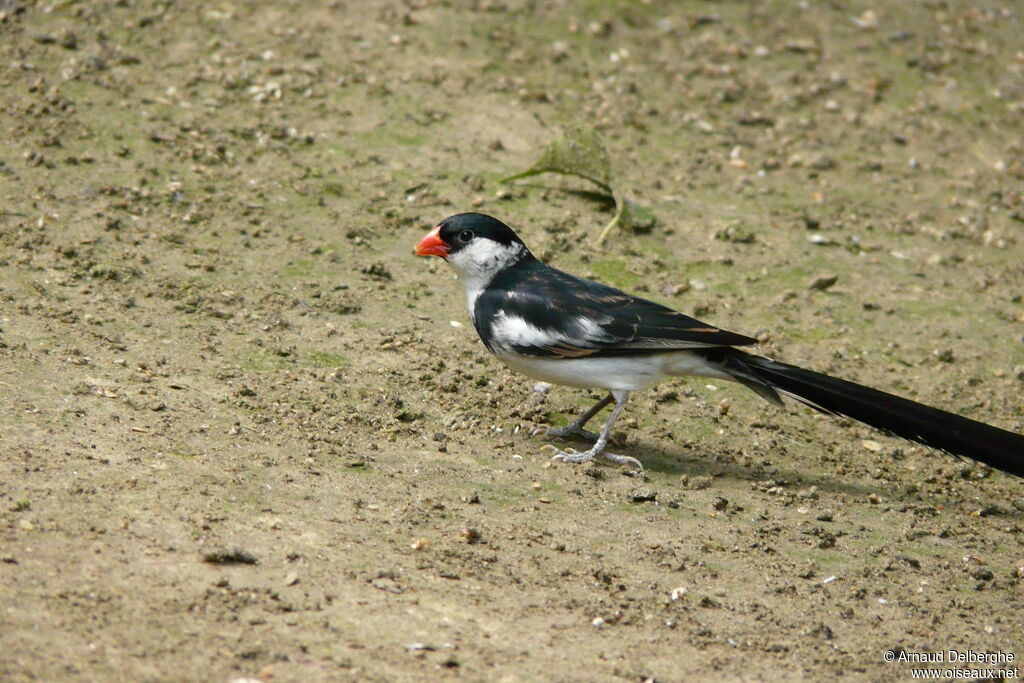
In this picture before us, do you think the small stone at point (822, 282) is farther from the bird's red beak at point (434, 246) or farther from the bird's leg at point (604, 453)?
the bird's red beak at point (434, 246)

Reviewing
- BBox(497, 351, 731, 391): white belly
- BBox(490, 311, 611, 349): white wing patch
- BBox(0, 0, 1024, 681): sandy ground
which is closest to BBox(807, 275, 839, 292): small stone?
BBox(0, 0, 1024, 681): sandy ground

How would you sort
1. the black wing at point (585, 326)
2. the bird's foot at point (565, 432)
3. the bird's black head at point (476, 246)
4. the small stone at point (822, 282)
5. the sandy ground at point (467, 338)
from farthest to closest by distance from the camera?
1. the small stone at point (822, 282)
2. the bird's black head at point (476, 246)
3. the bird's foot at point (565, 432)
4. the black wing at point (585, 326)
5. the sandy ground at point (467, 338)

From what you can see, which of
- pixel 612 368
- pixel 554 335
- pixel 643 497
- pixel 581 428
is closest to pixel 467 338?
pixel 581 428

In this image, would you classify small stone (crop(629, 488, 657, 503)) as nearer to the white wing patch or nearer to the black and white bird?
the black and white bird

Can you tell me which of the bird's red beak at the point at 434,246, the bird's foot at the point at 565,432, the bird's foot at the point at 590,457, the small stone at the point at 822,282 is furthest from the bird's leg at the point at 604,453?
the small stone at the point at 822,282

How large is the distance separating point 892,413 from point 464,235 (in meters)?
2.27

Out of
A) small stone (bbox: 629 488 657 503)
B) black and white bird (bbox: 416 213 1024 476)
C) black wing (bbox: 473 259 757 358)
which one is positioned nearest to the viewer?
small stone (bbox: 629 488 657 503)

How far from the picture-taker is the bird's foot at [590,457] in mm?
5414

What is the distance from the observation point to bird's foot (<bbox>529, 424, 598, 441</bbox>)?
5742mm

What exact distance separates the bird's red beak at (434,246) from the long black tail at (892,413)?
1.54 m

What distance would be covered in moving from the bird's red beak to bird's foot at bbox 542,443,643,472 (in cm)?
119

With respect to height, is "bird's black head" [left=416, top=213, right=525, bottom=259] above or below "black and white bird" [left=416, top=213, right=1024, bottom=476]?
above

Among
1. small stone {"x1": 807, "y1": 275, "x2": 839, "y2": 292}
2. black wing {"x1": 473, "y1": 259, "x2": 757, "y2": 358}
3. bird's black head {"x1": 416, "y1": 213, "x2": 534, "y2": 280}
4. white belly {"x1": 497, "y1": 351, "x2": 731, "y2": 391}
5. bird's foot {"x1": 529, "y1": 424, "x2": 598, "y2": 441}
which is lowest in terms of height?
small stone {"x1": 807, "y1": 275, "x2": 839, "y2": 292}

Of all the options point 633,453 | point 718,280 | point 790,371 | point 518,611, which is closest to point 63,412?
point 518,611
